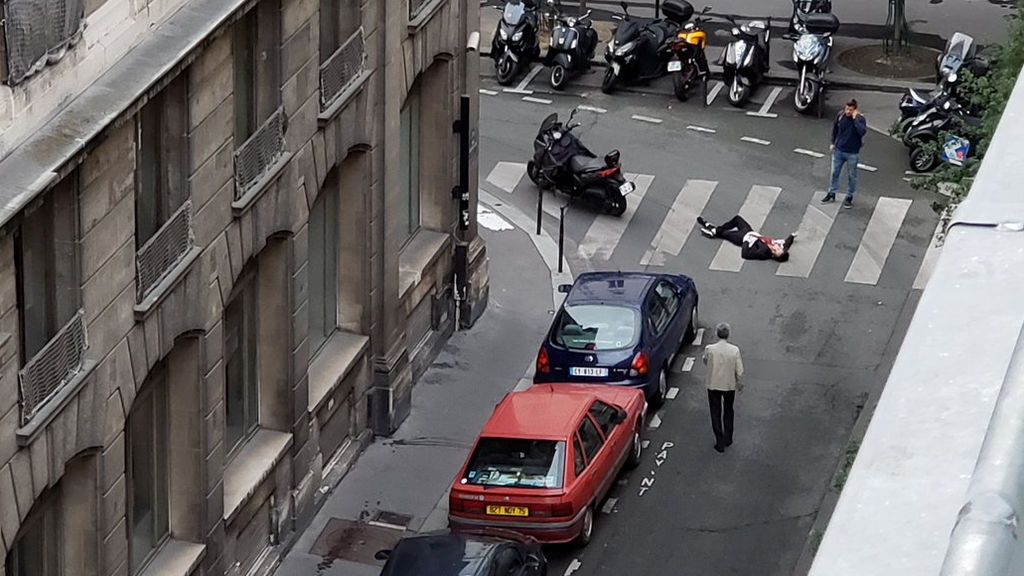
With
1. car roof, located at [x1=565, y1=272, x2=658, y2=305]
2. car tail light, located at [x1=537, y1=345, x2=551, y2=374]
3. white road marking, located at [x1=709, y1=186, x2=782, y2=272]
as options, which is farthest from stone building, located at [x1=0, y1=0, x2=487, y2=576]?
white road marking, located at [x1=709, y1=186, x2=782, y2=272]

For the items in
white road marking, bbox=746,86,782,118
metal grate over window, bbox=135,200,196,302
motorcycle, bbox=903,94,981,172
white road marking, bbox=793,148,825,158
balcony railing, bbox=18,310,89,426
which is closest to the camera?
balcony railing, bbox=18,310,89,426

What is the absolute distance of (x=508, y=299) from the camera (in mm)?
27453

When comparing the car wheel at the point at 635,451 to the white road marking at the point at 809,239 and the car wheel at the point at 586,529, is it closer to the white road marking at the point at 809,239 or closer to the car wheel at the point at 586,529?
A: the car wheel at the point at 586,529

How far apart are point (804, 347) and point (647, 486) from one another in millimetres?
4658

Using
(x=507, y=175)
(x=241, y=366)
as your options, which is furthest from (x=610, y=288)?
(x=507, y=175)

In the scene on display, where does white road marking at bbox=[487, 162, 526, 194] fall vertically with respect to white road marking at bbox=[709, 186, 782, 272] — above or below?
below

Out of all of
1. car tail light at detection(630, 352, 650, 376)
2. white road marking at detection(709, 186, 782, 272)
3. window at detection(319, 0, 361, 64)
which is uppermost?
window at detection(319, 0, 361, 64)

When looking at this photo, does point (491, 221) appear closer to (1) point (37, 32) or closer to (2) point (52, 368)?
(2) point (52, 368)

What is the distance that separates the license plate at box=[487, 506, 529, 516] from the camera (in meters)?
19.5

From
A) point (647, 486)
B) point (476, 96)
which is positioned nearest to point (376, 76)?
point (476, 96)

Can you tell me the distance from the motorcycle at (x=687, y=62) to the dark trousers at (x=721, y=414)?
1307 centimetres

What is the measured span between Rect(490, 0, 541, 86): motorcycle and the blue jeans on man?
24.8 feet

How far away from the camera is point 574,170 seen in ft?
98.4

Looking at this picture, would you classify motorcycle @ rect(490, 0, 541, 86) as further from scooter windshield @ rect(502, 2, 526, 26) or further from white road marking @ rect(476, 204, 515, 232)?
white road marking @ rect(476, 204, 515, 232)
